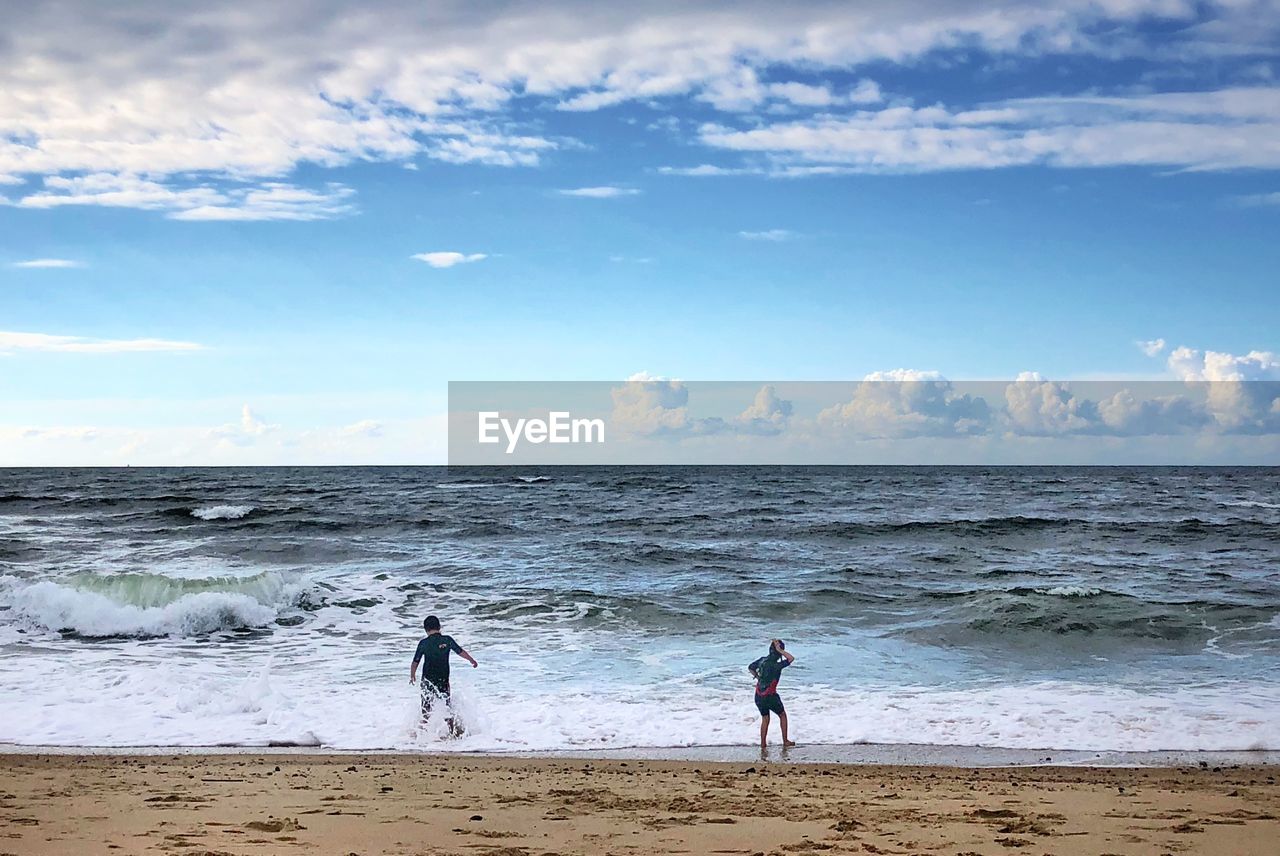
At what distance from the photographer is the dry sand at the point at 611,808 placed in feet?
22.7

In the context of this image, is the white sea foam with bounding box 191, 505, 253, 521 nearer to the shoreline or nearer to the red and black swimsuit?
the shoreline

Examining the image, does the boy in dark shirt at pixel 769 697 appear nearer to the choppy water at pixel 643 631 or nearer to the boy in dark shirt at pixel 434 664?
the choppy water at pixel 643 631

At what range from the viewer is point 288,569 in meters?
25.6

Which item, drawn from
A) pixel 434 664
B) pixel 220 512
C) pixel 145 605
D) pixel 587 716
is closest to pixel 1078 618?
pixel 587 716

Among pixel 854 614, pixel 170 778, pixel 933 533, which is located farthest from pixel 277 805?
pixel 933 533

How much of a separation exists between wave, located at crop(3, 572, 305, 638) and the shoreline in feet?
25.8

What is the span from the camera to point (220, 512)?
1688 inches

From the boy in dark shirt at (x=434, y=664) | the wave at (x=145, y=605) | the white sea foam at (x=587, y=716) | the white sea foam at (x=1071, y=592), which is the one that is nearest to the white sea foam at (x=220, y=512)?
the wave at (x=145, y=605)

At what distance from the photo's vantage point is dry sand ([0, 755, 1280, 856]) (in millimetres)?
6910

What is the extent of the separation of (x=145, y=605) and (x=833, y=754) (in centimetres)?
1547

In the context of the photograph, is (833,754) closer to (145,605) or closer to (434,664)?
(434,664)

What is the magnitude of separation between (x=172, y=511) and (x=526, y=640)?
3352 cm

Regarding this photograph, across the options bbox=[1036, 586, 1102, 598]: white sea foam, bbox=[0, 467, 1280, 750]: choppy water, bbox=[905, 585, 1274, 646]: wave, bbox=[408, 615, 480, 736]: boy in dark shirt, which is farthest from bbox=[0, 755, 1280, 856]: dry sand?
bbox=[1036, 586, 1102, 598]: white sea foam

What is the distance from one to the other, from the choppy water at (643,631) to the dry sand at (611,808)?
163cm
